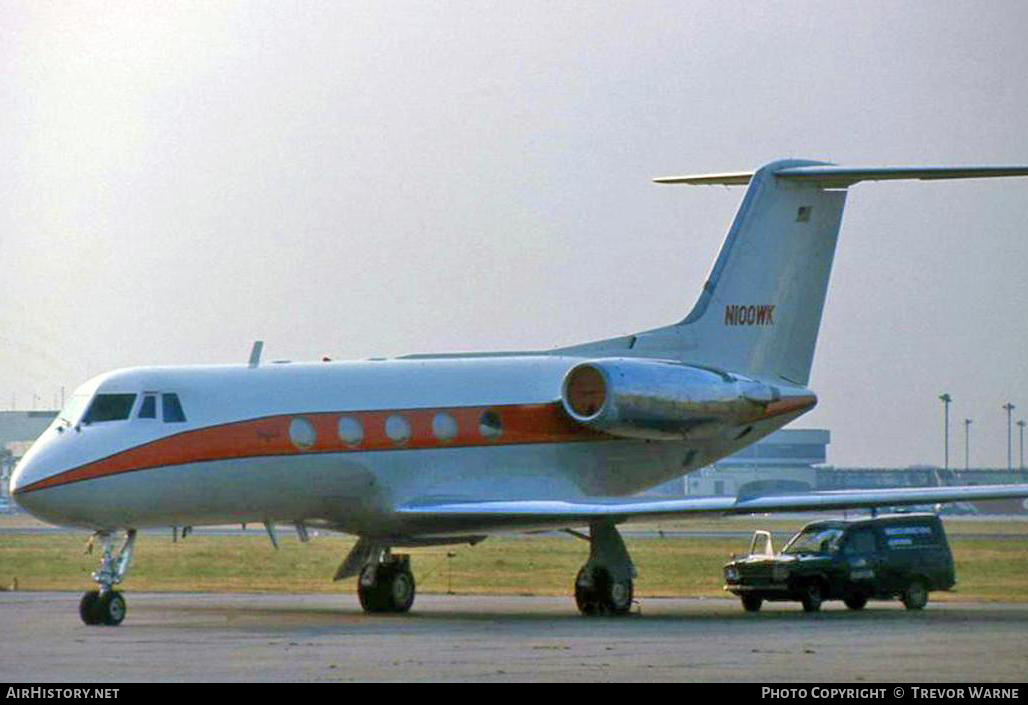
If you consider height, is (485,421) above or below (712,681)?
above

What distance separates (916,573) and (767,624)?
557cm

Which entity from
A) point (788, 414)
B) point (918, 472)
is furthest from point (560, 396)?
point (918, 472)

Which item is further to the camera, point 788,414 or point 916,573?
point 788,414

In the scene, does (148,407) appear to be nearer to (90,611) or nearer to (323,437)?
(323,437)

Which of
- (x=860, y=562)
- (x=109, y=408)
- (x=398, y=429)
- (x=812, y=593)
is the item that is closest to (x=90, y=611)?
(x=109, y=408)

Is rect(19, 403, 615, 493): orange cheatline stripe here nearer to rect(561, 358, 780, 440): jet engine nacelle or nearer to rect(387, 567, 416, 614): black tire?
rect(561, 358, 780, 440): jet engine nacelle

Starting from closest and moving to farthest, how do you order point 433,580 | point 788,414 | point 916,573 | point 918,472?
point 916,573 → point 788,414 → point 433,580 → point 918,472

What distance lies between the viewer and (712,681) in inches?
741

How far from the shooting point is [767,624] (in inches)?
1089
